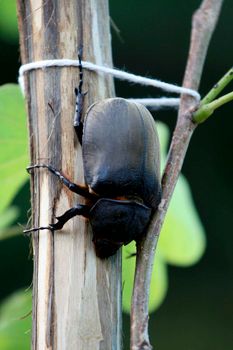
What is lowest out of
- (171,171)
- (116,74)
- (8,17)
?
(171,171)

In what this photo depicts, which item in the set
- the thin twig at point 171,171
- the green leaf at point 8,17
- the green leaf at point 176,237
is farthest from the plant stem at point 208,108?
the green leaf at point 8,17

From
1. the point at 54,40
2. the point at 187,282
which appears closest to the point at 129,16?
the point at 187,282

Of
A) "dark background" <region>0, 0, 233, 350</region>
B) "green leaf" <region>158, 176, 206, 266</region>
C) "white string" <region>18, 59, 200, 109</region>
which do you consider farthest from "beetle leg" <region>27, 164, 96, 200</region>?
"dark background" <region>0, 0, 233, 350</region>

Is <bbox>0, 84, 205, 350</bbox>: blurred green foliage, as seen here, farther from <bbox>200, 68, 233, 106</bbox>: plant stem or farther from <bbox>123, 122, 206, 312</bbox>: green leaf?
<bbox>200, 68, 233, 106</bbox>: plant stem

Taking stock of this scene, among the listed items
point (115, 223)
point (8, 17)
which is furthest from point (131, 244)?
point (8, 17)

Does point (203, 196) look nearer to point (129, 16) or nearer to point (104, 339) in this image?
point (129, 16)

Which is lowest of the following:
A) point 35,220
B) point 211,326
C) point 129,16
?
point 35,220

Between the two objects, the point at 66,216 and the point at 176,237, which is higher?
the point at 176,237

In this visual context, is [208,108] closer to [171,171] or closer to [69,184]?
[171,171]
